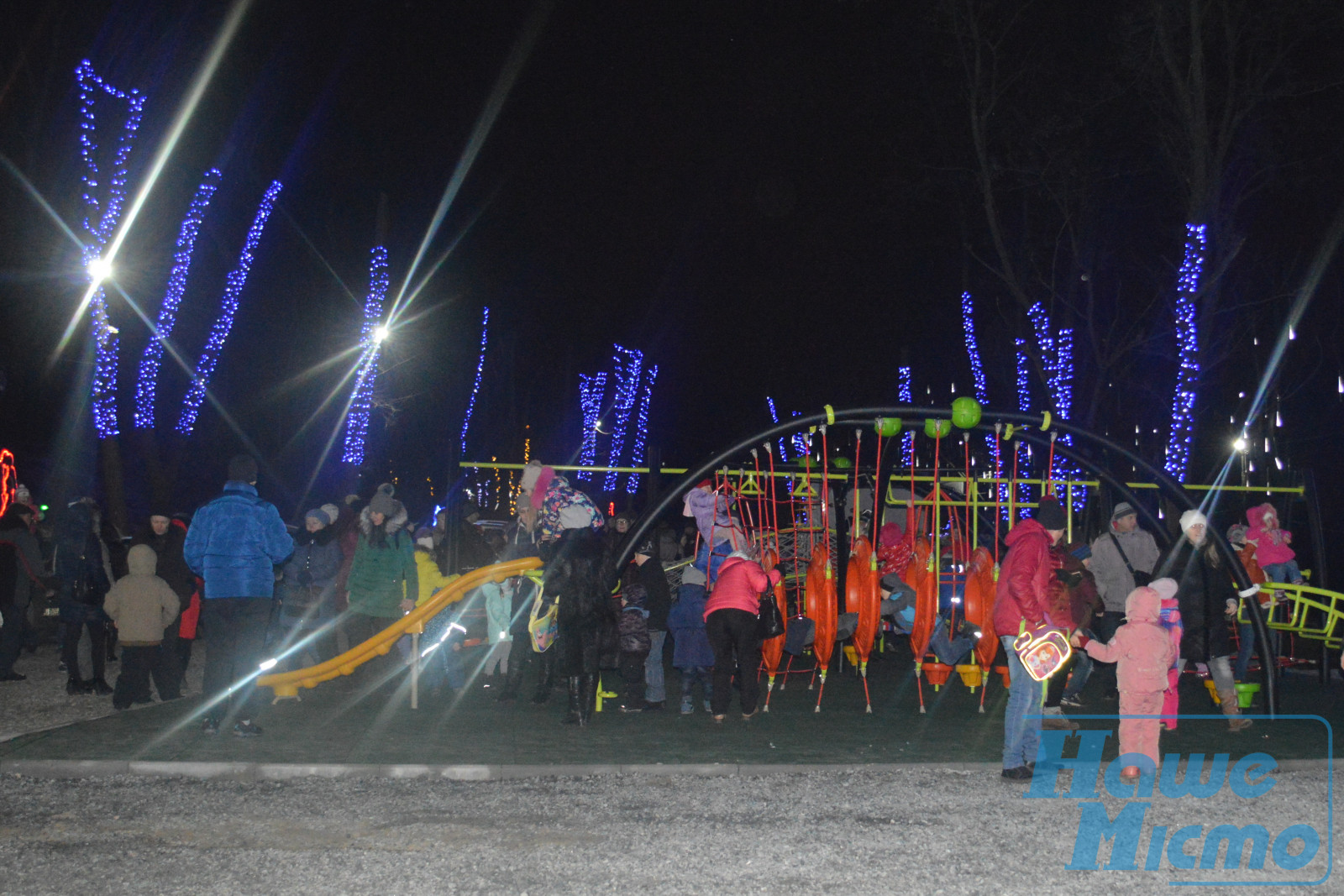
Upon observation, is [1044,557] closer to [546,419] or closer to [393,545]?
[393,545]

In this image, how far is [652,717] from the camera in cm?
980

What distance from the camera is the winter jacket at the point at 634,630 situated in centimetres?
990

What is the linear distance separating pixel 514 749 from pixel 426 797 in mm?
1341

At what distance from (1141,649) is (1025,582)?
874 mm

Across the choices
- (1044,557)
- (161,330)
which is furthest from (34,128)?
(1044,557)

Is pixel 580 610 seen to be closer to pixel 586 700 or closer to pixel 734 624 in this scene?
pixel 586 700

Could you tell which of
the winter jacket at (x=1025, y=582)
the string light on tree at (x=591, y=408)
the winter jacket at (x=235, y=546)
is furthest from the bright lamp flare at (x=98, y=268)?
the string light on tree at (x=591, y=408)

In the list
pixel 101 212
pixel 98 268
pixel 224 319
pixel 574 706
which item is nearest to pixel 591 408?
pixel 224 319

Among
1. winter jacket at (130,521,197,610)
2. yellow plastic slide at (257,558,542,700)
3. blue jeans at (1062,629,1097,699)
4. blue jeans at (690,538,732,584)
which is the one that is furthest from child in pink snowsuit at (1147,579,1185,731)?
winter jacket at (130,521,197,610)

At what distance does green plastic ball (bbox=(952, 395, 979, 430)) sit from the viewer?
1012cm

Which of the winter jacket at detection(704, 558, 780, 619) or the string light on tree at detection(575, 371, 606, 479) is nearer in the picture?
the winter jacket at detection(704, 558, 780, 619)

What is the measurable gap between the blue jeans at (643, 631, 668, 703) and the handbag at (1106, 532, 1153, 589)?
434 centimetres

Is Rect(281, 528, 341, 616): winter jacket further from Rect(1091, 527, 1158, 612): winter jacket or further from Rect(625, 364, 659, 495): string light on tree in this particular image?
Rect(625, 364, 659, 495): string light on tree

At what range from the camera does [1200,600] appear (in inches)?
378
